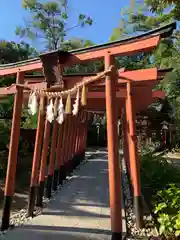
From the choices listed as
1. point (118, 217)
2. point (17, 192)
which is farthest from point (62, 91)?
point (17, 192)

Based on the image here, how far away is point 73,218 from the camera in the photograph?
509 centimetres

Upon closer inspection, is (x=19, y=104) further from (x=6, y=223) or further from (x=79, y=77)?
(x=6, y=223)

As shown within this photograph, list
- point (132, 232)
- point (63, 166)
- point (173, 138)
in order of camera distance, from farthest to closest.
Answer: point (173, 138) < point (63, 166) < point (132, 232)

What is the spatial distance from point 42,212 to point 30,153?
262 inches

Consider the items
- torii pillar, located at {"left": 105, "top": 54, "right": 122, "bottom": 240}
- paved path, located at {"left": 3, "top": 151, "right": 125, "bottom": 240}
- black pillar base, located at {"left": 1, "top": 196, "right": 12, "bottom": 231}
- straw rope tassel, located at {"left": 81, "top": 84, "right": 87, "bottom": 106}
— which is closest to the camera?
torii pillar, located at {"left": 105, "top": 54, "right": 122, "bottom": 240}

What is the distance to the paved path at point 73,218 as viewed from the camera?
4.23 meters

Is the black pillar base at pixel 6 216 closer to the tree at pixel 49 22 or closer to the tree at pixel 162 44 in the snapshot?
the tree at pixel 162 44

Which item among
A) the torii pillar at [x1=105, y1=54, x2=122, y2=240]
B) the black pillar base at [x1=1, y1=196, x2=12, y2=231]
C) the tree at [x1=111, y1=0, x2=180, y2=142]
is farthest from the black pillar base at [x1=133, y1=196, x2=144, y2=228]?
the tree at [x1=111, y1=0, x2=180, y2=142]

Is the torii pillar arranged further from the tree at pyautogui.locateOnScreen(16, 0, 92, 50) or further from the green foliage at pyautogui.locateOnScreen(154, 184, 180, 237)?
the tree at pyautogui.locateOnScreen(16, 0, 92, 50)

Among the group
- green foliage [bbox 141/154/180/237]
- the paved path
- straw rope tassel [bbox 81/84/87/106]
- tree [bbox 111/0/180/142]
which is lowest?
the paved path

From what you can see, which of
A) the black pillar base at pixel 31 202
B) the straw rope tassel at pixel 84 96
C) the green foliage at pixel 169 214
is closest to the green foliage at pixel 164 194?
the green foliage at pixel 169 214

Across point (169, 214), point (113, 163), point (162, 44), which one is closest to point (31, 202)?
point (113, 163)

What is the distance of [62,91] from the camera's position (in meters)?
4.61

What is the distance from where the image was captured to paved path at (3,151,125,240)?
167 inches
